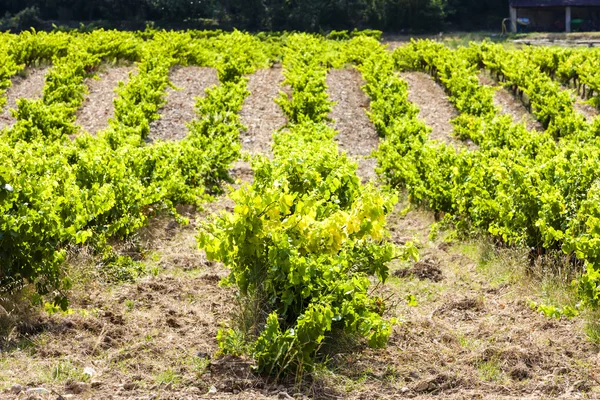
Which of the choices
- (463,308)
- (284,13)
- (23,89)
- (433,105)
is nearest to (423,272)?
(463,308)

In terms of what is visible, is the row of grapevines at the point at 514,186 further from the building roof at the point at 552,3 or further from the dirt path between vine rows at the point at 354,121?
the building roof at the point at 552,3

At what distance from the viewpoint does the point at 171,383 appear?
5.31 metres

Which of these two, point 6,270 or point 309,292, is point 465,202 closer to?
point 309,292

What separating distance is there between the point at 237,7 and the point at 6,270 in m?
39.2

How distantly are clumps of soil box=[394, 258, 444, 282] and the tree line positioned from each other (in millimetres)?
34333

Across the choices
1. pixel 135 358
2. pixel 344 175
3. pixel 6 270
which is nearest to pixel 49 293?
pixel 6 270

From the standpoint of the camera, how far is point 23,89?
19.3 m

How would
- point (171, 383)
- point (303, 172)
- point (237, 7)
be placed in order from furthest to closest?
point (237, 7)
point (303, 172)
point (171, 383)

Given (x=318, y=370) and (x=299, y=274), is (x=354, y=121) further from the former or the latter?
(x=318, y=370)

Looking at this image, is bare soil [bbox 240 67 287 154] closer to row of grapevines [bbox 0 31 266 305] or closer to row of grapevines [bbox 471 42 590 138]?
row of grapevines [bbox 0 31 266 305]

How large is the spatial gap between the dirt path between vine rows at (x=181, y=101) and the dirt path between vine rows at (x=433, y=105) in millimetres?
4614

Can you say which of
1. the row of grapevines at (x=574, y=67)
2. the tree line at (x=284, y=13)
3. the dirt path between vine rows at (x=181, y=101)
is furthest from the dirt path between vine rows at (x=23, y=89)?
the tree line at (x=284, y=13)

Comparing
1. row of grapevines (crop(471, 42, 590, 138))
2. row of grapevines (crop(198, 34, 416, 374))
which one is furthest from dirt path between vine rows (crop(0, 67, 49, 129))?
row of grapevines (crop(198, 34, 416, 374))

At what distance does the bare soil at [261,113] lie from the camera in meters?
15.0
